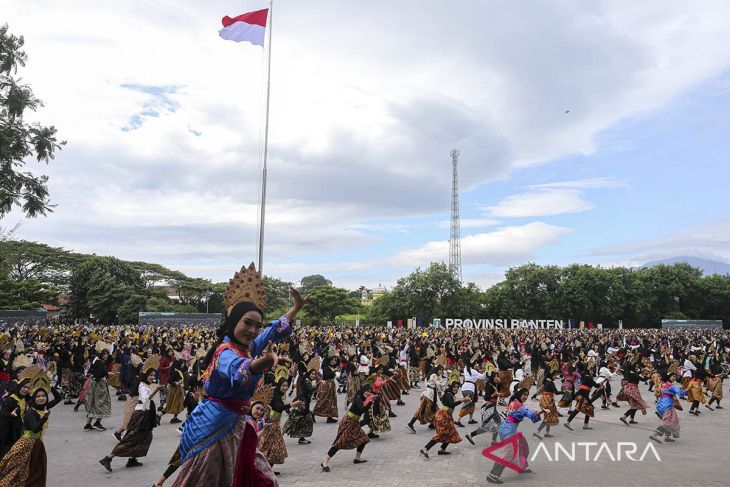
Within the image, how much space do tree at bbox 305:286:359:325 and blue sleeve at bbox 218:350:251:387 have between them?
52.8 meters

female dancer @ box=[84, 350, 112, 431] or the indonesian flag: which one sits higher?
the indonesian flag

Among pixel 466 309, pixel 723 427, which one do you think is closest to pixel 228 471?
pixel 723 427

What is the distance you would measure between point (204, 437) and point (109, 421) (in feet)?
38.6

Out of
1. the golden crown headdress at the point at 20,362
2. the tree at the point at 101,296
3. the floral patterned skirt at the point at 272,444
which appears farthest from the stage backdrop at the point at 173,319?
the floral patterned skirt at the point at 272,444

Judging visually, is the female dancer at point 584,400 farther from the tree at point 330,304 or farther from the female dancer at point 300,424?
the tree at point 330,304

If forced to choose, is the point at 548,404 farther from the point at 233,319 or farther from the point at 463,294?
the point at 463,294

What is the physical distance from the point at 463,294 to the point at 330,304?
52.4 feet

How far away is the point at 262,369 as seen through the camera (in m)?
3.79

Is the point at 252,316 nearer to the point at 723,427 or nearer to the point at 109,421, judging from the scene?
the point at 109,421

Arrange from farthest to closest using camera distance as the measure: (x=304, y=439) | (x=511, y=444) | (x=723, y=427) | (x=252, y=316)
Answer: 1. (x=723, y=427)
2. (x=304, y=439)
3. (x=511, y=444)
4. (x=252, y=316)

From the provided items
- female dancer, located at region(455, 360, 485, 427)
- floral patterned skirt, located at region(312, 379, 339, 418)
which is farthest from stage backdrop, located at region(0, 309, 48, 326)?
female dancer, located at region(455, 360, 485, 427)

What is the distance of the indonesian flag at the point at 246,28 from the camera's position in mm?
15016

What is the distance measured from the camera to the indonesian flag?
49.3 feet

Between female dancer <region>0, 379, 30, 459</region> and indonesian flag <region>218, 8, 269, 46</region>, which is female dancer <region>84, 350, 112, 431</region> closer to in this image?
female dancer <region>0, 379, 30, 459</region>
